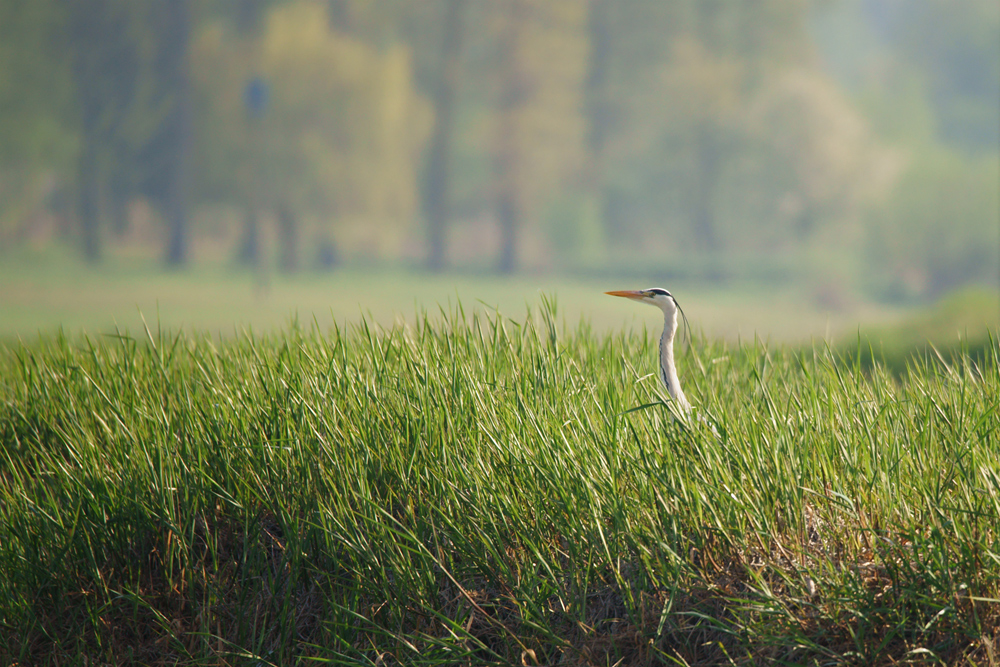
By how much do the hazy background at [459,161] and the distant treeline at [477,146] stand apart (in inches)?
2.0

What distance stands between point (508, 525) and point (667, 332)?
0.79 meters

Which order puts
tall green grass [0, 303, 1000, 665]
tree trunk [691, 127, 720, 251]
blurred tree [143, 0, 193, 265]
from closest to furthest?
tall green grass [0, 303, 1000, 665] → blurred tree [143, 0, 193, 265] → tree trunk [691, 127, 720, 251]

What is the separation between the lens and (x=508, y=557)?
219 centimetres

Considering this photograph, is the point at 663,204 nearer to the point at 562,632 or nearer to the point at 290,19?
the point at 290,19

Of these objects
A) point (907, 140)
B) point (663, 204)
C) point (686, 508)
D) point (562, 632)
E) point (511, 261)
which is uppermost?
point (907, 140)

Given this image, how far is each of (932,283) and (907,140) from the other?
16.5ft

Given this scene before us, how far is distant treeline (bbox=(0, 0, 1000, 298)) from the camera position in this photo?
15586 millimetres

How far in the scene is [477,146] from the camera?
54.3ft

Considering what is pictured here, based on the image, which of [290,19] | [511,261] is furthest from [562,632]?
[290,19]

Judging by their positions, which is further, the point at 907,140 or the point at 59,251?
the point at 907,140

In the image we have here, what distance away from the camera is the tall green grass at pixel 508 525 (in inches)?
77.3

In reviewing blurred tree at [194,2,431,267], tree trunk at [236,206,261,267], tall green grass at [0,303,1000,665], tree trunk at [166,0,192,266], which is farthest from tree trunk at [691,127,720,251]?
tall green grass at [0,303,1000,665]

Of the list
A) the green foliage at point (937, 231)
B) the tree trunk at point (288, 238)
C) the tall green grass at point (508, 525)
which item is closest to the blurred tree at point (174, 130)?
the tree trunk at point (288, 238)

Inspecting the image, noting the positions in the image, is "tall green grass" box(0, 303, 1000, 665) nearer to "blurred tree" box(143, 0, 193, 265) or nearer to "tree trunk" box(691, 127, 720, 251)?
"blurred tree" box(143, 0, 193, 265)
